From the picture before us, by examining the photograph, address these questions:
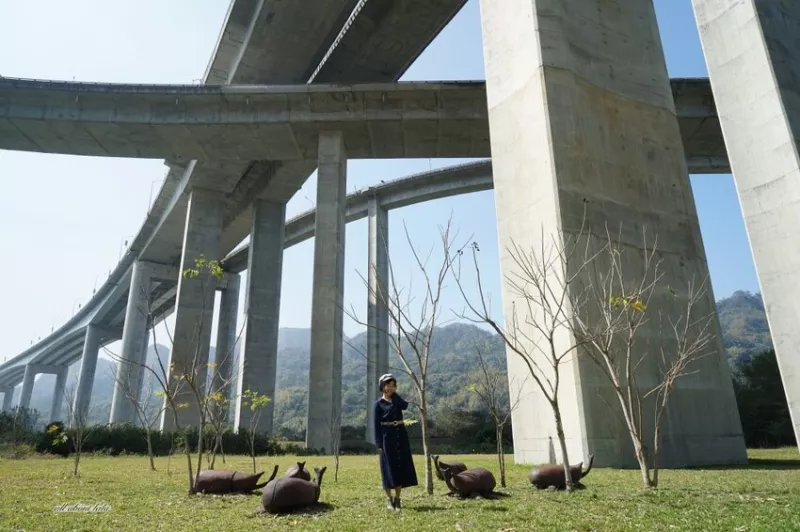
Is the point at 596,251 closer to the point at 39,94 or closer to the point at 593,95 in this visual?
the point at 593,95

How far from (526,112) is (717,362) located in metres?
8.22

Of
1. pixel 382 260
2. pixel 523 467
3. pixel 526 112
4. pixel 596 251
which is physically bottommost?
pixel 523 467

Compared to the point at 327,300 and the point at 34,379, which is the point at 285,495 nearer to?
the point at 327,300

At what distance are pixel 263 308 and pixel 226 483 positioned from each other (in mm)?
25486

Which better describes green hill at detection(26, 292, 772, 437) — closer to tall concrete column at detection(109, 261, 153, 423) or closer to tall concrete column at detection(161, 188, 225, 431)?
tall concrete column at detection(109, 261, 153, 423)

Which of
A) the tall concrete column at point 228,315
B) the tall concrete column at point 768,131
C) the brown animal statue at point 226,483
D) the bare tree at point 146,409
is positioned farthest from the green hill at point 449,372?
the tall concrete column at point 768,131

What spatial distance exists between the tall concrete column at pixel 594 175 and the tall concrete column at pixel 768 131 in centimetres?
433

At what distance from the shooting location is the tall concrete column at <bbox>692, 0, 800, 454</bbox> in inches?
270

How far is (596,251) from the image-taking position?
1216 cm

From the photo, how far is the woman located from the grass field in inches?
11.3

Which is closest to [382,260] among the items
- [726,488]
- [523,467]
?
[523,467]

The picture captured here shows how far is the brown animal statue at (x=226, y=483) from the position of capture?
7.09 metres

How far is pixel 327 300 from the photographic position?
74.2ft

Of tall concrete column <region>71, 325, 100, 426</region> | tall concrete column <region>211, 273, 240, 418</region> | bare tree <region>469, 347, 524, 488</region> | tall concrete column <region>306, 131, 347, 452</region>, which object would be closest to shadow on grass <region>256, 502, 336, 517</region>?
bare tree <region>469, 347, 524, 488</region>
